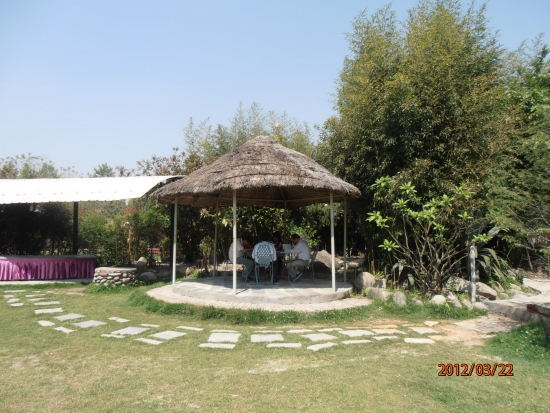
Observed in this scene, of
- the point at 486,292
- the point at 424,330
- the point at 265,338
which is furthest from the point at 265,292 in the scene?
the point at 486,292

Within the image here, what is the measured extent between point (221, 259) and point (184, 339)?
731 centimetres

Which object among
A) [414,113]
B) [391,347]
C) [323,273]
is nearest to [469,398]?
[391,347]

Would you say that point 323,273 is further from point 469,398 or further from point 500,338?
point 469,398

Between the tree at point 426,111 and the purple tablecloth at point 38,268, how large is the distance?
817cm

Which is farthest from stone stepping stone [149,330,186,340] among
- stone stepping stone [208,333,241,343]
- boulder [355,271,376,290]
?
boulder [355,271,376,290]

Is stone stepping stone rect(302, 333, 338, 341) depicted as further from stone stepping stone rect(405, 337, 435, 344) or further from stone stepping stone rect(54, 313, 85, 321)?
stone stepping stone rect(54, 313, 85, 321)

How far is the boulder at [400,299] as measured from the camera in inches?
291

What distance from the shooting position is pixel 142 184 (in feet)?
37.7

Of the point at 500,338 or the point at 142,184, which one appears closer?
the point at 500,338

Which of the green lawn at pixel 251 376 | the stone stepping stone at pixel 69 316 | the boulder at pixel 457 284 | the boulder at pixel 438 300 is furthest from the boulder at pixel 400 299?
the stone stepping stone at pixel 69 316

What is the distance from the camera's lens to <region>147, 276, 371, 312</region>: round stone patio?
23.3 ft

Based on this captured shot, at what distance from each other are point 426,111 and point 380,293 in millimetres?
3627

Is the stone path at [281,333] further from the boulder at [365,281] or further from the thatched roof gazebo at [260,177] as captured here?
the boulder at [365,281]
